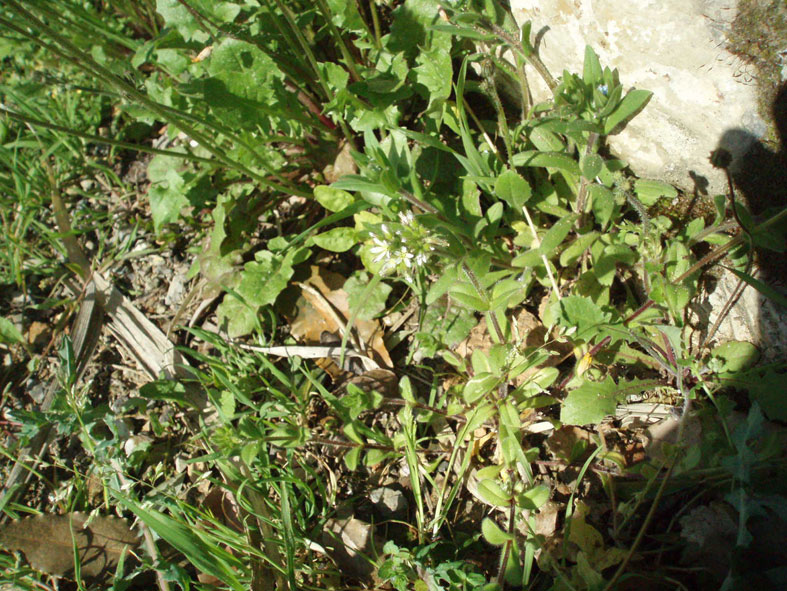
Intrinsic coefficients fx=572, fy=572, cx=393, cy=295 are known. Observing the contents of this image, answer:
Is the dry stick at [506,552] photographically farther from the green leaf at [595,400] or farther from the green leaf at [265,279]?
the green leaf at [265,279]

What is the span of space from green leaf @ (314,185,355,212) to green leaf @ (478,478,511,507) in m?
1.39

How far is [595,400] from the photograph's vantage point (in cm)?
208

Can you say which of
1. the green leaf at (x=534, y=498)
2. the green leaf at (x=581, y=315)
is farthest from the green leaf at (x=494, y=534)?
the green leaf at (x=581, y=315)

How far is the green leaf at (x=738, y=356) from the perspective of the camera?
205 cm

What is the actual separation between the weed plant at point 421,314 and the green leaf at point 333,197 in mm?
17

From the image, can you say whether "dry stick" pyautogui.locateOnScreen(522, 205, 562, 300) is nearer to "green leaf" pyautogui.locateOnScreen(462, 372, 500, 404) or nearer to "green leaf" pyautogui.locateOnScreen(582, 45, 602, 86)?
"green leaf" pyautogui.locateOnScreen(462, 372, 500, 404)

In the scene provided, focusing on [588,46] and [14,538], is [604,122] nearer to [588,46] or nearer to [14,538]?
[588,46]

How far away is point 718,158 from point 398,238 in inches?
48.7

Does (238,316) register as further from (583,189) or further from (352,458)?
(583,189)

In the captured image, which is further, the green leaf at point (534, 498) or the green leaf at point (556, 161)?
the green leaf at point (556, 161)

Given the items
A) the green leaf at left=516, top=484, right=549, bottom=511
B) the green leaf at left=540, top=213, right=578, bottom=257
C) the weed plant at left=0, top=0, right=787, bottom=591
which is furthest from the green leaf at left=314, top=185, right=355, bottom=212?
the green leaf at left=516, top=484, right=549, bottom=511

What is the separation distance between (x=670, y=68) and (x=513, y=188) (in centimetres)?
70

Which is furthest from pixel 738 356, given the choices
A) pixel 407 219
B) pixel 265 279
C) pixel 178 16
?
pixel 178 16

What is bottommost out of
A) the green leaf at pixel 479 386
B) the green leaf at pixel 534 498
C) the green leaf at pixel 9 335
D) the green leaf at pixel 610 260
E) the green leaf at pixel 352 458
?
the green leaf at pixel 352 458
